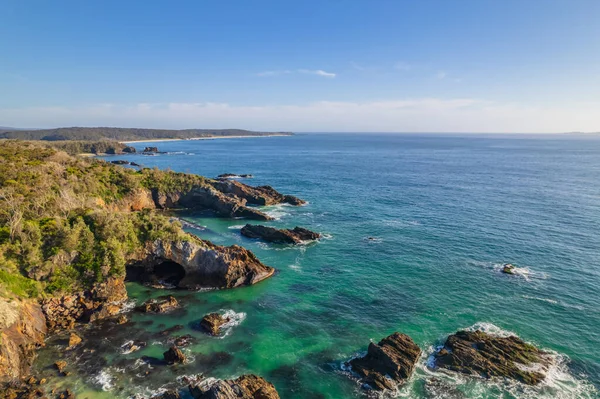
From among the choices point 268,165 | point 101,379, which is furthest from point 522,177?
point 101,379

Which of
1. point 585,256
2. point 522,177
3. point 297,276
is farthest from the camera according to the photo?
point 522,177

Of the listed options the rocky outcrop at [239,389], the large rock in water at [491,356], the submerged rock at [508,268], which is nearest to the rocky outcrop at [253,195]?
the submerged rock at [508,268]

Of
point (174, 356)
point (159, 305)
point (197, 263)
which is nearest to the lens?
point (174, 356)

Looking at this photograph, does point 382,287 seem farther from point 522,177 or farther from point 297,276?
point 522,177

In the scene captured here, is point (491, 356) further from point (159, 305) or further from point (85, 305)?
point (85, 305)

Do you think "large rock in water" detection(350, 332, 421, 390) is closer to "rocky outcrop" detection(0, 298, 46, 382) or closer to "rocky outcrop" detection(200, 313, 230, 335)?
"rocky outcrop" detection(200, 313, 230, 335)

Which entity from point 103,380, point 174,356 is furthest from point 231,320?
point 103,380
